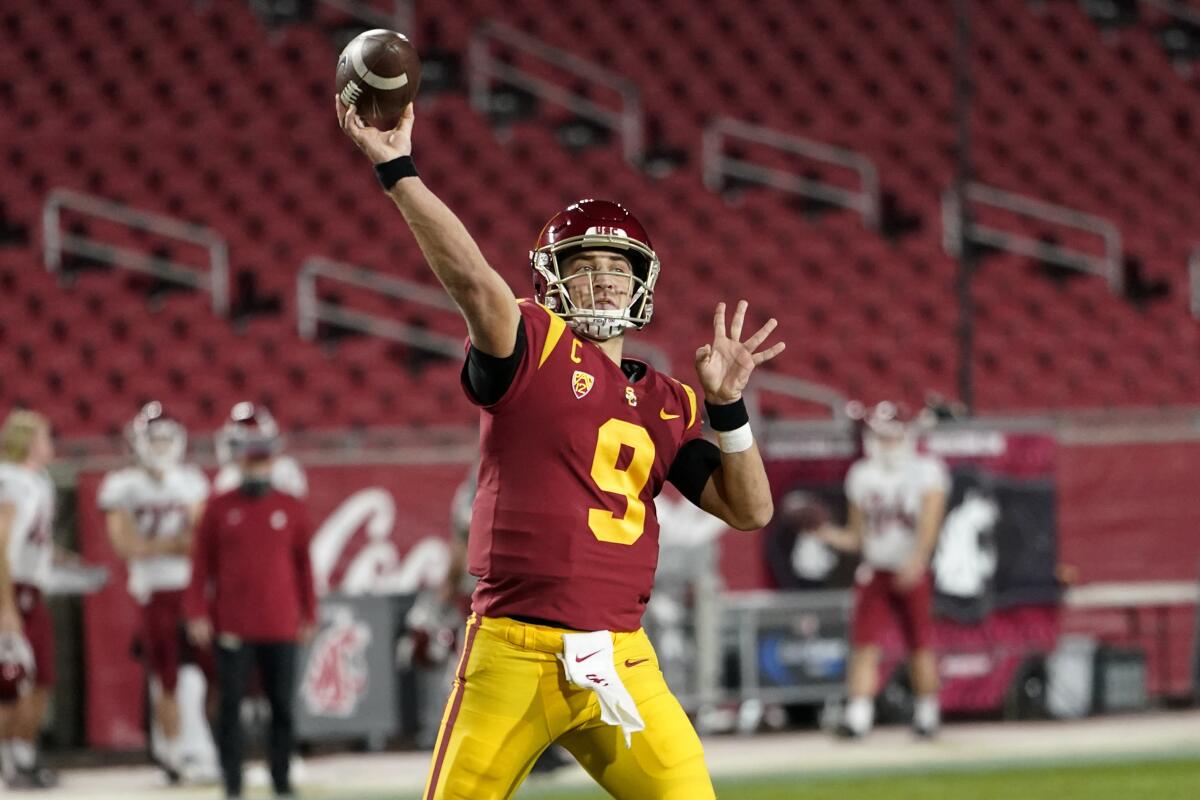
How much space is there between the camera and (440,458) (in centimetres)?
1030

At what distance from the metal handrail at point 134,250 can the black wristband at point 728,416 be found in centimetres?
1084

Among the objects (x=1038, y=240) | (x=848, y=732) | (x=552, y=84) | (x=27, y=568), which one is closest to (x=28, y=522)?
(x=27, y=568)

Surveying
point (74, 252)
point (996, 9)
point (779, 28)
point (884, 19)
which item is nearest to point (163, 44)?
point (74, 252)

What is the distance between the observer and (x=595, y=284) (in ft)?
12.8

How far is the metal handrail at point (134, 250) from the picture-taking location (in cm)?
1441

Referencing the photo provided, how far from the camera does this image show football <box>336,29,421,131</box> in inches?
136

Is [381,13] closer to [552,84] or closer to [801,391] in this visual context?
[552,84]

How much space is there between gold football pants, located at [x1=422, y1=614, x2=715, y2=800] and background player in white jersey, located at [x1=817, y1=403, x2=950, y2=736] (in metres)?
6.16

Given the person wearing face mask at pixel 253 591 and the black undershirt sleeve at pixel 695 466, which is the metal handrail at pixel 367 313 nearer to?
the person wearing face mask at pixel 253 591

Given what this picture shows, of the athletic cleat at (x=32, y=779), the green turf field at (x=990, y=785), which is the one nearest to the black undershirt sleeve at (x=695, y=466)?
the green turf field at (x=990, y=785)

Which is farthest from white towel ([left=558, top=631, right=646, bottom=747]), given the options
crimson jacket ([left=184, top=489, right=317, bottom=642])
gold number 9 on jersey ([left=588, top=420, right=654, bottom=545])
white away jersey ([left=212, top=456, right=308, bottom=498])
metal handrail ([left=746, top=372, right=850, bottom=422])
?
metal handrail ([left=746, top=372, right=850, bottom=422])

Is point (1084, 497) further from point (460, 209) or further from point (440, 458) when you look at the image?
point (460, 209)

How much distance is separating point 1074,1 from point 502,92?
20.5 feet

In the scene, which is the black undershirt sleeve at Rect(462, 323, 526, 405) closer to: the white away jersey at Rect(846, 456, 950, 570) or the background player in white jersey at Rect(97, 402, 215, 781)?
the background player in white jersey at Rect(97, 402, 215, 781)
